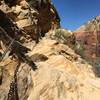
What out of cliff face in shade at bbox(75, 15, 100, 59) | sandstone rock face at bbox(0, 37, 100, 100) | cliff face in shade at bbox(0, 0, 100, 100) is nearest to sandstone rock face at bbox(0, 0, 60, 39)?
cliff face in shade at bbox(0, 0, 100, 100)

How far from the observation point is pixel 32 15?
28.9 meters

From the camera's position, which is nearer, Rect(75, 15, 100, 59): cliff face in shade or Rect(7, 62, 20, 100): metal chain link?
Rect(7, 62, 20, 100): metal chain link

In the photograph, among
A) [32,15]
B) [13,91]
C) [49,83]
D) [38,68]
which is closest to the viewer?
[13,91]

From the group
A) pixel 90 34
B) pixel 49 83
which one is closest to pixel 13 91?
pixel 49 83

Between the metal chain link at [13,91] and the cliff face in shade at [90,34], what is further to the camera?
the cliff face in shade at [90,34]

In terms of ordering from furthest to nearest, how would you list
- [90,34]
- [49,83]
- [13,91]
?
[90,34]
[49,83]
[13,91]

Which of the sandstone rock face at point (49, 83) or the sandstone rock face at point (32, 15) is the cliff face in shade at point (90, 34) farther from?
the sandstone rock face at point (49, 83)

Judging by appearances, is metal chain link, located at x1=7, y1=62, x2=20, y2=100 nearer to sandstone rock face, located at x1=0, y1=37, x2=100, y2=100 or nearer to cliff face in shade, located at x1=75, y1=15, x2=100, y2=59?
sandstone rock face, located at x1=0, y1=37, x2=100, y2=100

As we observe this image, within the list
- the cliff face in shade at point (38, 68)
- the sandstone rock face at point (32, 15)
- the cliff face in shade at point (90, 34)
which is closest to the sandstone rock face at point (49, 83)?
the cliff face in shade at point (38, 68)

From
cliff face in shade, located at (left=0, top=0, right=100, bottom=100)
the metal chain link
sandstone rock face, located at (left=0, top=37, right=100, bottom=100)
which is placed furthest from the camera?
cliff face in shade, located at (left=0, top=0, right=100, bottom=100)

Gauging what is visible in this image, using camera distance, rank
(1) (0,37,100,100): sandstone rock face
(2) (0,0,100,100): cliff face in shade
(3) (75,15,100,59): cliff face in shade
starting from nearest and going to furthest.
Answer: (1) (0,37,100,100): sandstone rock face < (2) (0,0,100,100): cliff face in shade < (3) (75,15,100,59): cliff face in shade

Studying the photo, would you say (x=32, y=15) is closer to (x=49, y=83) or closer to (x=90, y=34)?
(x=49, y=83)

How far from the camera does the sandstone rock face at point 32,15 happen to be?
87.4 ft

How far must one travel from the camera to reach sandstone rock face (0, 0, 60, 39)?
2662cm
